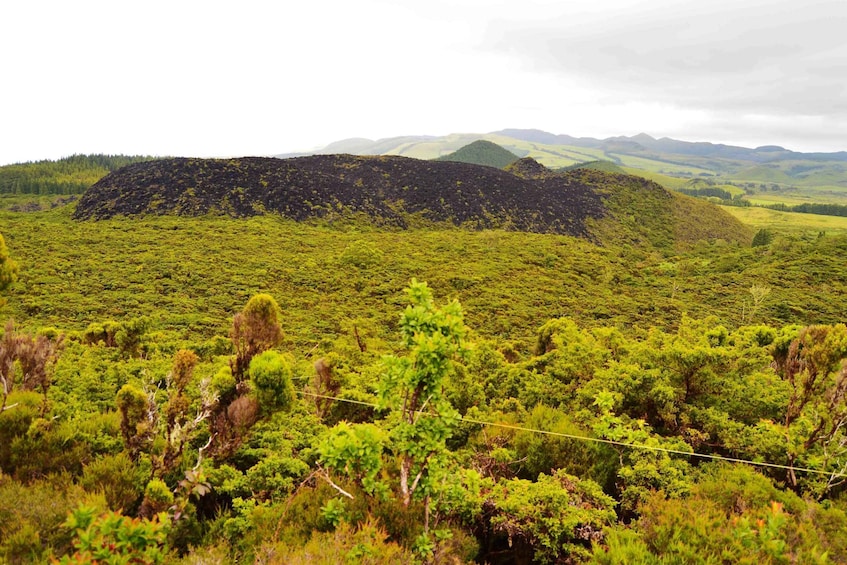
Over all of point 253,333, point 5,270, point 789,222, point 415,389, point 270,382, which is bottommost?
point 270,382

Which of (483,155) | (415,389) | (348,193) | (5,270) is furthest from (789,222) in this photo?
(5,270)

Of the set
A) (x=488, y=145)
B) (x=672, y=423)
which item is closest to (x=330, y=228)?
(x=672, y=423)

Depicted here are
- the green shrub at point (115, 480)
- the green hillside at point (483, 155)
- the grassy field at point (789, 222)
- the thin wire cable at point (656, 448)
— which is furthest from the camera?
the green hillside at point (483, 155)

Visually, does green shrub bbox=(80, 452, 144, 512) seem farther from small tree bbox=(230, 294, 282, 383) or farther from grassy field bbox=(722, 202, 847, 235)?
grassy field bbox=(722, 202, 847, 235)

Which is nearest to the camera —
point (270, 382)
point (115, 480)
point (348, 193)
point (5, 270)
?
point (115, 480)

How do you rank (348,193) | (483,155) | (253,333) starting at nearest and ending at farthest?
1. (253,333)
2. (348,193)
3. (483,155)

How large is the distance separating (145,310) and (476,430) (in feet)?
47.8

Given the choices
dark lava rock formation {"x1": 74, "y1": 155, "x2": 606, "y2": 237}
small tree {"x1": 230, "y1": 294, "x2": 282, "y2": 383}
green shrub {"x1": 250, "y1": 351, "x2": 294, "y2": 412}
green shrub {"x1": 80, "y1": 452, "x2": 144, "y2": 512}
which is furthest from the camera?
dark lava rock formation {"x1": 74, "y1": 155, "x2": 606, "y2": 237}

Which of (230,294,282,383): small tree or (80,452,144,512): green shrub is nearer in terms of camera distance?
(80,452,144,512): green shrub

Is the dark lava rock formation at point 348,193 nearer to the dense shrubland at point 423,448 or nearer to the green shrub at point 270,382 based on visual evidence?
the dense shrubland at point 423,448

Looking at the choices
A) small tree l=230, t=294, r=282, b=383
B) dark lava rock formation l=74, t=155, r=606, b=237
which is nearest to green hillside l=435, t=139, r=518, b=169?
dark lava rock formation l=74, t=155, r=606, b=237

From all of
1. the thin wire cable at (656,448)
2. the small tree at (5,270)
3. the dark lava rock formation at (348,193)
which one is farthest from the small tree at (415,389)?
the dark lava rock formation at (348,193)

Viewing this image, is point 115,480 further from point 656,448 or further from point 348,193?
point 348,193

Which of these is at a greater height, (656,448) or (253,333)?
(253,333)
